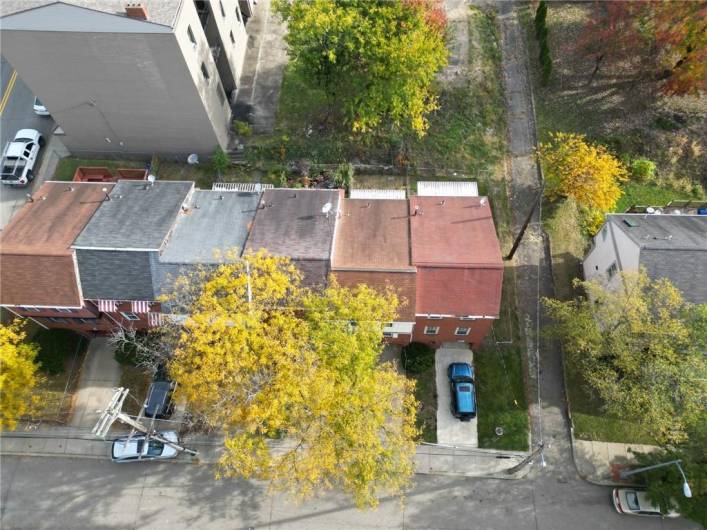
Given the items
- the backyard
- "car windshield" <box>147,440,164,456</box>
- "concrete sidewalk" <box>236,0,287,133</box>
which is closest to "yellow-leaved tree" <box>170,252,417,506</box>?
"car windshield" <box>147,440,164,456</box>

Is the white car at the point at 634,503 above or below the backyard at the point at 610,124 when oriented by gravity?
below

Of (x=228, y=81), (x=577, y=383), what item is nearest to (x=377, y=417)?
(x=577, y=383)

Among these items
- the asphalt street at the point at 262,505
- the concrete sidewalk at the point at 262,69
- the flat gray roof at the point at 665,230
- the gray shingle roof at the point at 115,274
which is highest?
the concrete sidewalk at the point at 262,69

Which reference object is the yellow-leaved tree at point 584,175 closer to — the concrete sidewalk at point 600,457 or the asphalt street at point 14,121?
the concrete sidewalk at point 600,457

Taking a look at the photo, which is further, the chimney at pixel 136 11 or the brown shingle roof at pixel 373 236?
the chimney at pixel 136 11

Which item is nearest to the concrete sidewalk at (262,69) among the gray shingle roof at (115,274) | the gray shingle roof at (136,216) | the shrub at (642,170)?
the gray shingle roof at (136,216)

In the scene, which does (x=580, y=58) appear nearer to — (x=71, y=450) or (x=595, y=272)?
(x=595, y=272)

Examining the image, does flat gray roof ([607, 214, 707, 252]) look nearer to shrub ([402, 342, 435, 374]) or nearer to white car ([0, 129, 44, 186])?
shrub ([402, 342, 435, 374])

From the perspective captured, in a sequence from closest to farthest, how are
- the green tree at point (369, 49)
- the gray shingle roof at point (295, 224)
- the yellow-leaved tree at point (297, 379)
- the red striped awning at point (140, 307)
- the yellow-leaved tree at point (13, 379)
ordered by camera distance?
the yellow-leaved tree at point (297, 379)
the yellow-leaved tree at point (13, 379)
the gray shingle roof at point (295, 224)
the red striped awning at point (140, 307)
the green tree at point (369, 49)
